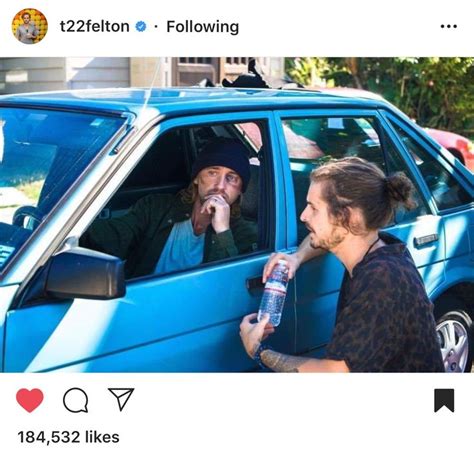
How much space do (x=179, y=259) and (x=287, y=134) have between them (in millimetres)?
650

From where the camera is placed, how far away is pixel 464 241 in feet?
12.4

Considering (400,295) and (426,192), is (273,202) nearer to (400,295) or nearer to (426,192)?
(400,295)

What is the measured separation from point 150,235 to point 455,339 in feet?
5.36

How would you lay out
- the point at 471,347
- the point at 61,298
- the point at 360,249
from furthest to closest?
the point at 471,347, the point at 360,249, the point at 61,298

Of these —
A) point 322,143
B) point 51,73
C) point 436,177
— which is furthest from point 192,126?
point 51,73

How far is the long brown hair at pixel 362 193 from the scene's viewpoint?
251 centimetres

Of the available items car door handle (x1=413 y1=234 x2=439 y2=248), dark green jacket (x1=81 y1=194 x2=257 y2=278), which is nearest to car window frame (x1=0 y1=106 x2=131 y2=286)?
dark green jacket (x1=81 y1=194 x2=257 y2=278)

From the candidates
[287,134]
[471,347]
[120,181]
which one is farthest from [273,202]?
[471,347]

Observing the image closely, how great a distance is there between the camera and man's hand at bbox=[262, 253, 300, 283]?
2.73 metres
